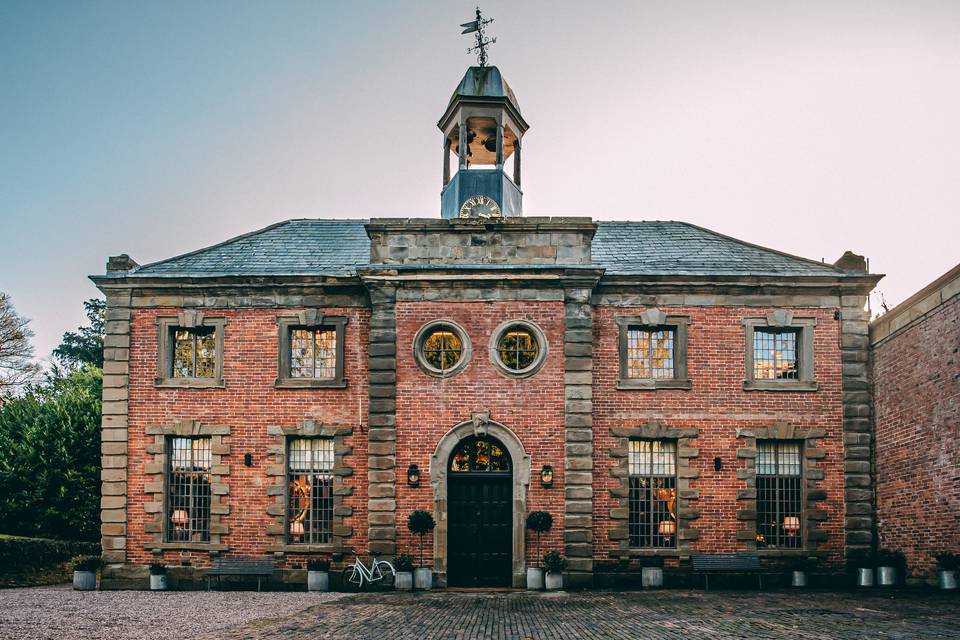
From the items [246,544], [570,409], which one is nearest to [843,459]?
[570,409]

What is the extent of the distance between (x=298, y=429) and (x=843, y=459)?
1222 cm

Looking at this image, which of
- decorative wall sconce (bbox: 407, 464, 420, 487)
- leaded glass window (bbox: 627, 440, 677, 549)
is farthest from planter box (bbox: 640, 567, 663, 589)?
decorative wall sconce (bbox: 407, 464, 420, 487)

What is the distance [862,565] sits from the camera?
1888 centimetres

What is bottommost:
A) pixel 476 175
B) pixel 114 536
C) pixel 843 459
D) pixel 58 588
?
pixel 58 588

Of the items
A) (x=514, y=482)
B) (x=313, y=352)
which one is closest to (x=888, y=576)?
(x=514, y=482)

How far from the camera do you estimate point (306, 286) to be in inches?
784

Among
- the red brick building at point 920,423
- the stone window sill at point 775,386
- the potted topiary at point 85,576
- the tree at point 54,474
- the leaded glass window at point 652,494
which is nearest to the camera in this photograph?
the red brick building at point 920,423

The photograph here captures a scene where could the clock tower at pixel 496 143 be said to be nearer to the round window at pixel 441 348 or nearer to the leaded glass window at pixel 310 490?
the round window at pixel 441 348

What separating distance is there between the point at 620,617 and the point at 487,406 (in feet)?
19.1

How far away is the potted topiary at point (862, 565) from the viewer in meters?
18.6

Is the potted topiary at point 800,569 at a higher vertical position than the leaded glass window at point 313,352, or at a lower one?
lower

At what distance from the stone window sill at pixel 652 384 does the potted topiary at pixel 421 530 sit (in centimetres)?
513

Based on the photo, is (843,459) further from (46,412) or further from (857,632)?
(46,412)

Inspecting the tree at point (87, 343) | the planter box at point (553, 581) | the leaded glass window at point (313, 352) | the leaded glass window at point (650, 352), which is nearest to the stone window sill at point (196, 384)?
the leaded glass window at point (313, 352)
